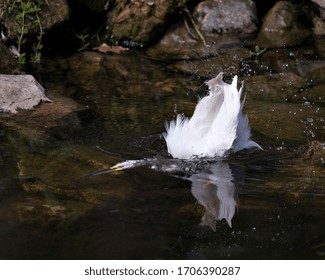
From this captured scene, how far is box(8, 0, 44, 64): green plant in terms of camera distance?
262 inches

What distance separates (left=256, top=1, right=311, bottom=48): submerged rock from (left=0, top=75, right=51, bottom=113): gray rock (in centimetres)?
339

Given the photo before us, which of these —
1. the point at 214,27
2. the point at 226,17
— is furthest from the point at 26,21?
the point at 226,17

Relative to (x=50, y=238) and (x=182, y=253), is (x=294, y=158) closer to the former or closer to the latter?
(x=182, y=253)

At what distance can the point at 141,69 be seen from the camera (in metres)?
6.89

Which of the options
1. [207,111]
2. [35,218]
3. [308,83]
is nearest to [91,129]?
[207,111]

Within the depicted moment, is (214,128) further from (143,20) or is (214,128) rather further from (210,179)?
(143,20)

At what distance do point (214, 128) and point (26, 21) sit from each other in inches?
140

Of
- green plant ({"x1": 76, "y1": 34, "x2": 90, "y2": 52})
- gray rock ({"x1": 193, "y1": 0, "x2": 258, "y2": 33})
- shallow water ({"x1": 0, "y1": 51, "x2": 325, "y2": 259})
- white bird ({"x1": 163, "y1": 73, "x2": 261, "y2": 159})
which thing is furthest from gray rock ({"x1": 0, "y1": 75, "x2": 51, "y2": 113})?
gray rock ({"x1": 193, "y1": 0, "x2": 258, "y2": 33})

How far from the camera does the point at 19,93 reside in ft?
17.6

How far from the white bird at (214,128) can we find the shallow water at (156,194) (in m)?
0.10

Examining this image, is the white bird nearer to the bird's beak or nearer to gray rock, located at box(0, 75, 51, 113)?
the bird's beak

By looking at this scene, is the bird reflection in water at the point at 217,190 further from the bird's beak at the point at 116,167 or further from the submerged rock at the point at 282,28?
the submerged rock at the point at 282,28

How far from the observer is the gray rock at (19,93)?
521 cm

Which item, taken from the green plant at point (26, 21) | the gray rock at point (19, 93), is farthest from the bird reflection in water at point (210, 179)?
the green plant at point (26, 21)
